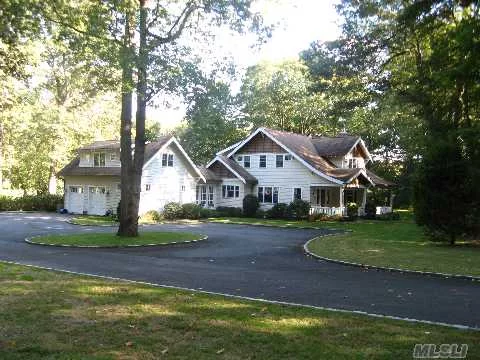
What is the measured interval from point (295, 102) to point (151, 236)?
40353 mm

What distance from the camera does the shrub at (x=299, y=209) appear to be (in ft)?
132

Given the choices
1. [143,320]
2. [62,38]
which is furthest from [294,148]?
[143,320]

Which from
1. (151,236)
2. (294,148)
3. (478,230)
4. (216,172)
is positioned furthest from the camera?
(216,172)

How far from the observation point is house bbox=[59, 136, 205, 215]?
134ft

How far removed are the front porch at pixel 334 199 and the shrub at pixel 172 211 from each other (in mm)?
10140

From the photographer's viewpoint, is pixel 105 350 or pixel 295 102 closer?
pixel 105 350

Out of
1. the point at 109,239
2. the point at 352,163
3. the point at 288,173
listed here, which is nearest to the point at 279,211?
the point at 288,173

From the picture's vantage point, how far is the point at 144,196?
131 feet

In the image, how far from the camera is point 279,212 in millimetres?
41375

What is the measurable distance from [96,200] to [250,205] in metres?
12.7

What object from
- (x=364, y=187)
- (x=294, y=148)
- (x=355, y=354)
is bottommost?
(x=355, y=354)

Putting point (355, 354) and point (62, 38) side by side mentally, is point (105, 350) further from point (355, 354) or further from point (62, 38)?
point (62, 38)

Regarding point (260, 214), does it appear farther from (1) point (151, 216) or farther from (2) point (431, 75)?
(2) point (431, 75)

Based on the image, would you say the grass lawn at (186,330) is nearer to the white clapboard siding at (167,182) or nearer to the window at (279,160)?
the white clapboard siding at (167,182)
